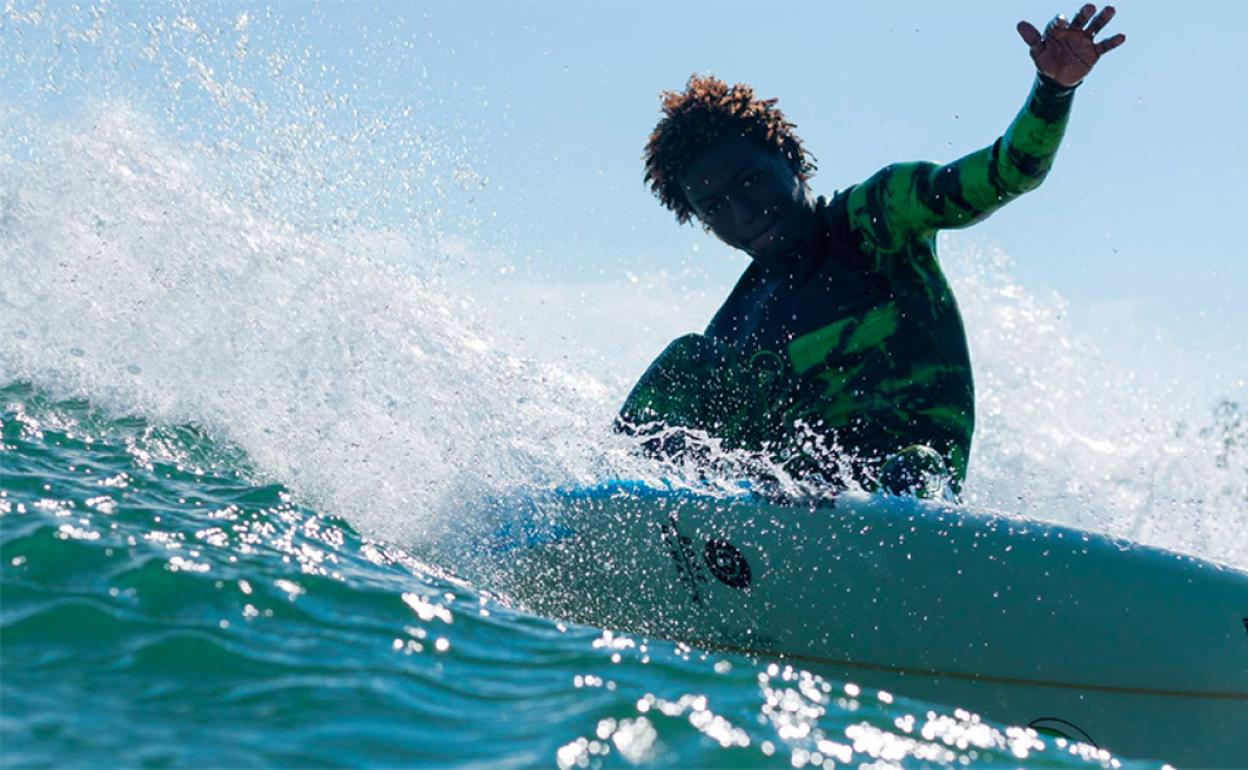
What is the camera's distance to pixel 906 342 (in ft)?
14.8

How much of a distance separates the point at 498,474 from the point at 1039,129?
247cm

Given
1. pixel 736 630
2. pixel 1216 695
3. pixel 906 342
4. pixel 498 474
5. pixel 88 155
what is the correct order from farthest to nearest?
pixel 88 155, pixel 498 474, pixel 906 342, pixel 736 630, pixel 1216 695

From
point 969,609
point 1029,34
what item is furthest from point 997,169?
point 969,609

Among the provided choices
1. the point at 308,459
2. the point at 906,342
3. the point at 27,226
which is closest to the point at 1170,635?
the point at 906,342

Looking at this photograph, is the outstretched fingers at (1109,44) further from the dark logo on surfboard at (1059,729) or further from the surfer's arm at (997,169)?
the dark logo on surfboard at (1059,729)

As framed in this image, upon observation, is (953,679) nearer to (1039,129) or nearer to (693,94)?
(1039,129)

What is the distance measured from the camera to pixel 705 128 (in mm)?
5094

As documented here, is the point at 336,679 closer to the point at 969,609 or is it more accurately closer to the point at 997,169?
the point at 969,609

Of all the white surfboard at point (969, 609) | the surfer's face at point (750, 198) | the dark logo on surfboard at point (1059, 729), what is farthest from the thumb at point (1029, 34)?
the dark logo on surfboard at point (1059, 729)

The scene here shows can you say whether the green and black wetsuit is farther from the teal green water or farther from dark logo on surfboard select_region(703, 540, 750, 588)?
the teal green water

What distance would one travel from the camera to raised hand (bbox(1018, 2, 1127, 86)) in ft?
12.6

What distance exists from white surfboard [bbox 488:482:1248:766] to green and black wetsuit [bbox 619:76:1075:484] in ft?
1.96

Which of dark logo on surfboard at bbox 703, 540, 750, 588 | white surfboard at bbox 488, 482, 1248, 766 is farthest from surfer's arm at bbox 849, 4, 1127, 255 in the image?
dark logo on surfboard at bbox 703, 540, 750, 588

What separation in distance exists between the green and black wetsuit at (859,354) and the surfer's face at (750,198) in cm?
14
